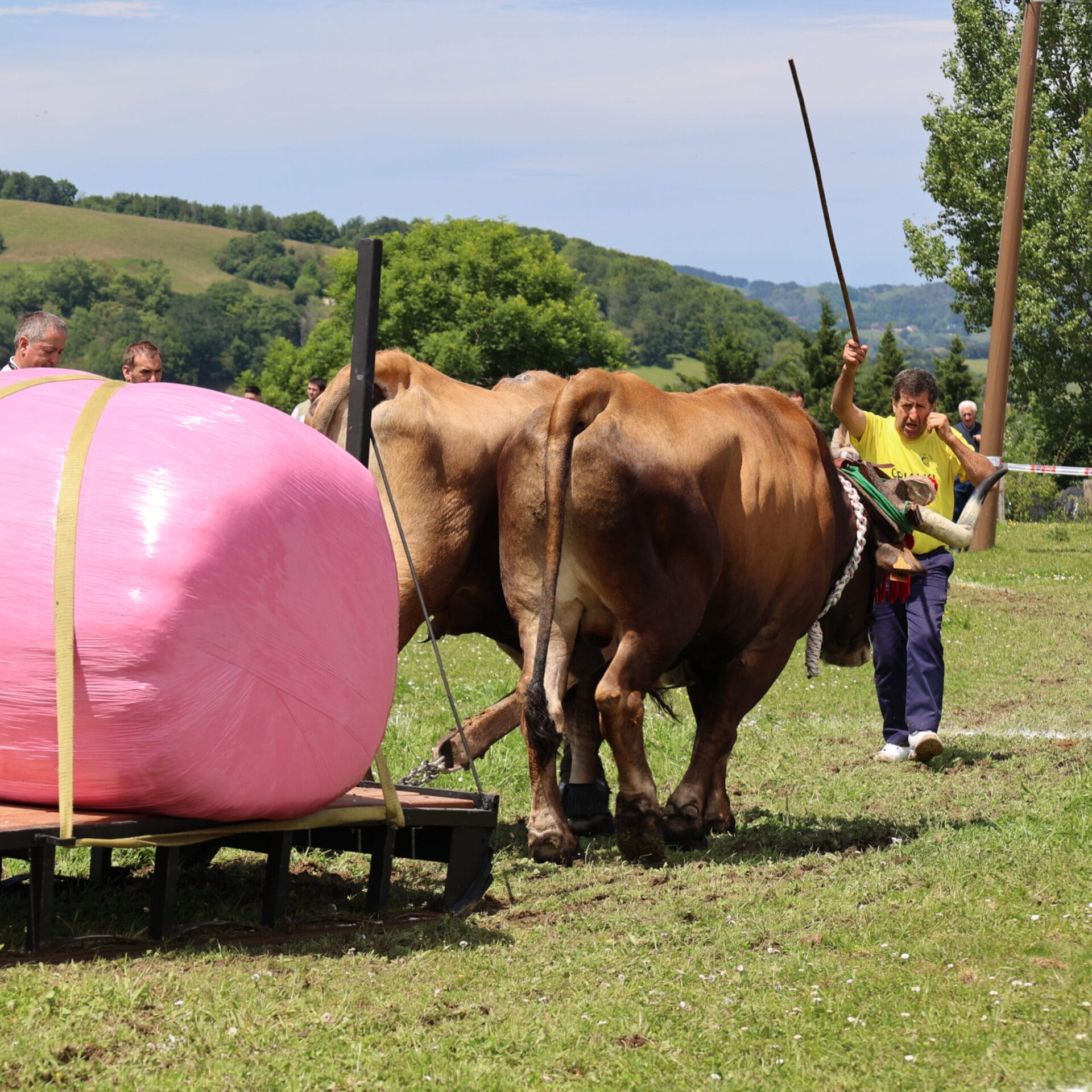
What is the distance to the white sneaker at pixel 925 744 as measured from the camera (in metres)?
7.92

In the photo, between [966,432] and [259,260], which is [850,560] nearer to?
[966,432]

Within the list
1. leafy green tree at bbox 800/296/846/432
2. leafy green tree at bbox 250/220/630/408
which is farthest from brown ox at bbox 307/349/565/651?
leafy green tree at bbox 250/220/630/408

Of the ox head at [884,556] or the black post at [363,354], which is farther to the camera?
the ox head at [884,556]

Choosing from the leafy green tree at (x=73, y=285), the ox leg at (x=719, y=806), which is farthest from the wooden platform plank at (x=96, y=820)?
the leafy green tree at (x=73, y=285)

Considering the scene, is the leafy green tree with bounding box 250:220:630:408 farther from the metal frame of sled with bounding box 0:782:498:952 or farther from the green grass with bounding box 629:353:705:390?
the metal frame of sled with bounding box 0:782:498:952

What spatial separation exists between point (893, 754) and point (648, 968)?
419 cm

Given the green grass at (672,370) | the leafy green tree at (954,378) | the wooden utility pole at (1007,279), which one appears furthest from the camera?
the green grass at (672,370)

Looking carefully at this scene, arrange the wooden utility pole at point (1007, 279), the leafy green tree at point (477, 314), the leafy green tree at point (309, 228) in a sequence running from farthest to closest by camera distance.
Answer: the leafy green tree at point (309, 228) < the leafy green tree at point (477, 314) < the wooden utility pole at point (1007, 279)

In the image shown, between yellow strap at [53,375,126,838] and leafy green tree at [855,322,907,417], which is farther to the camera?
leafy green tree at [855,322,907,417]

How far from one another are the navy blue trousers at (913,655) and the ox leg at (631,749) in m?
2.66

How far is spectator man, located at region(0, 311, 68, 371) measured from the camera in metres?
7.32

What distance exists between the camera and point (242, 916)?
5094 millimetres

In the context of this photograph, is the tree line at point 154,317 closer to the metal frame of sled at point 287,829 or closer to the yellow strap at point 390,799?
the metal frame of sled at point 287,829

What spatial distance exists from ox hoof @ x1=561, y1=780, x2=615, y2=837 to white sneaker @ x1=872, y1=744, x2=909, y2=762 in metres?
2.16
